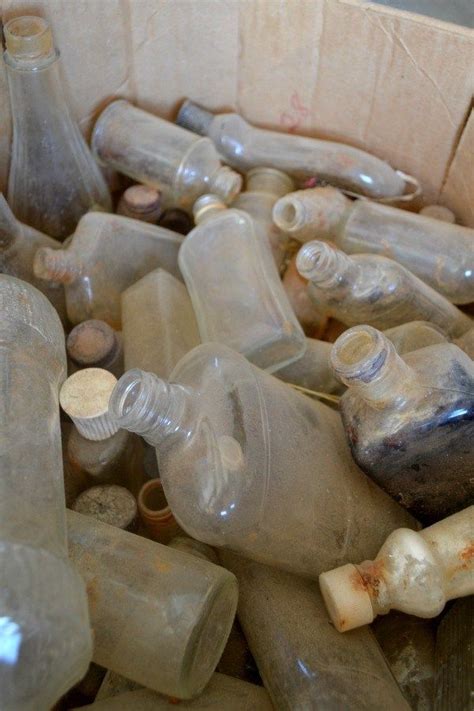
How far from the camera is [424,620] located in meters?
0.70

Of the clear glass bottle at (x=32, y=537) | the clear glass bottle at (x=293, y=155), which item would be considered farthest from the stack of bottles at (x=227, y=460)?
the clear glass bottle at (x=293, y=155)

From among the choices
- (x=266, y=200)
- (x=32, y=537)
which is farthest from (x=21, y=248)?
(x=32, y=537)

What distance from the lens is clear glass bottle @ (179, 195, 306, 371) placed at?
832mm

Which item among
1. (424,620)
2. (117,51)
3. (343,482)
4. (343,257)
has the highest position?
(117,51)

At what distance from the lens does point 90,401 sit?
2.31 feet

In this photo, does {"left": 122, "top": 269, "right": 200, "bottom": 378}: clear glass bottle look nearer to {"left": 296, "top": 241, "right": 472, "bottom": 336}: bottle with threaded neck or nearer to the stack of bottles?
the stack of bottles

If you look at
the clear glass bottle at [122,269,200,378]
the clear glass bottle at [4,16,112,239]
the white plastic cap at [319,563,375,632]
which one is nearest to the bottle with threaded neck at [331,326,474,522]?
the white plastic cap at [319,563,375,632]

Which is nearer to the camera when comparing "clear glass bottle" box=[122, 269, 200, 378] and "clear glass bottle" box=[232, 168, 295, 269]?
"clear glass bottle" box=[122, 269, 200, 378]

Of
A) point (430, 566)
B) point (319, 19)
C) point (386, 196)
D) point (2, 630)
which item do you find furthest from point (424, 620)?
point (319, 19)

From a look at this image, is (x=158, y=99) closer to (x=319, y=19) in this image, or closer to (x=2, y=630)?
(x=319, y=19)

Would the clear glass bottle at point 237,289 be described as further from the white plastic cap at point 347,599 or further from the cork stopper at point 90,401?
the white plastic cap at point 347,599

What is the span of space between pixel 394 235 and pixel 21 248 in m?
0.51

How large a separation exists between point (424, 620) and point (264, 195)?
0.64 meters

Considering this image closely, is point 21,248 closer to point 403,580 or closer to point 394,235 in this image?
point 394,235
